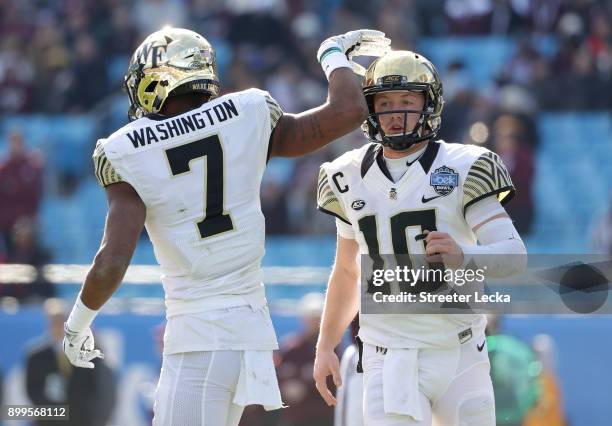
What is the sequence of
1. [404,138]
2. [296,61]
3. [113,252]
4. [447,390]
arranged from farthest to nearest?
[296,61] < [404,138] < [447,390] < [113,252]

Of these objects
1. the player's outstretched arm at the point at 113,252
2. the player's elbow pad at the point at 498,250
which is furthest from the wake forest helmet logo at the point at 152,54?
the player's elbow pad at the point at 498,250

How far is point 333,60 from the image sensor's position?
14.6 feet

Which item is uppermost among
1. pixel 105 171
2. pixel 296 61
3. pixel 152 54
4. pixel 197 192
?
pixel 152 54

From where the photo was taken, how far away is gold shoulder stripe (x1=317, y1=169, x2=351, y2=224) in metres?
4.66

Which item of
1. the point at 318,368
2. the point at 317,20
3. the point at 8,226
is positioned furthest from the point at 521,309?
the point at 317,20

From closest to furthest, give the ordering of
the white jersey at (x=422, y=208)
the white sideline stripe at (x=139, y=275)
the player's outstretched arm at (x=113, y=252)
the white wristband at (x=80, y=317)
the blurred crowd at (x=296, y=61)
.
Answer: the player's outstretched arm at (x=113, y=252)
the white wristband at (x=80, y=317)
the white jersey at (x=422, y=208)
the white sideline stripe at (x=139, y=275)
the blurred crowd at (x=296, y=61)

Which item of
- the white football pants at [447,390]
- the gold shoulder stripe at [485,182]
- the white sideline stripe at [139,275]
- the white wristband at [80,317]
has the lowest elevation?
the white sideline stripe at [139,275]

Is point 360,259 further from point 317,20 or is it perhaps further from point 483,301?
point 317,20

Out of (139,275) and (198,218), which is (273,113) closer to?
(198,218)

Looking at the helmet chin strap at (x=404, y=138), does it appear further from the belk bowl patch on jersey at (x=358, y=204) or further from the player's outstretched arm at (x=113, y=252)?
the player's outstretched arm at (x=113, y=252)

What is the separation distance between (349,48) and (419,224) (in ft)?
2.41

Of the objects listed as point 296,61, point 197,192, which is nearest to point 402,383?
point 197,192

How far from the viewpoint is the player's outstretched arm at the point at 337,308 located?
4.71 metres

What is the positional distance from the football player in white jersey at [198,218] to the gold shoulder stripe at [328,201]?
40cm
